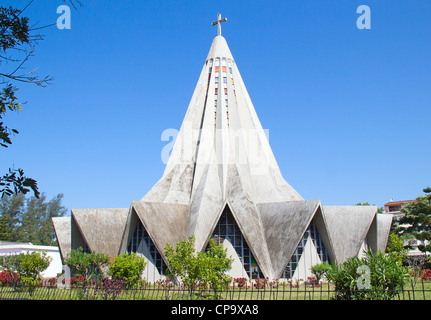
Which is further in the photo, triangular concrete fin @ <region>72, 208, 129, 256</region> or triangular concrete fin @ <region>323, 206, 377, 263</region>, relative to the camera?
triangular concrete fin @ <region>72, 208, 129, 256</region>

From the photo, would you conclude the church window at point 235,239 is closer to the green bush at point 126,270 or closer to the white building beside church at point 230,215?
the white building beside church at point 230,215

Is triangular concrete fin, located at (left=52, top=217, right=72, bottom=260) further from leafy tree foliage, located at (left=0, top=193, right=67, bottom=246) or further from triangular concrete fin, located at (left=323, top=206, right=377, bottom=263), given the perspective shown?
leafy tree foliage, located at (left=0, top=193, right=67, bottom=246)

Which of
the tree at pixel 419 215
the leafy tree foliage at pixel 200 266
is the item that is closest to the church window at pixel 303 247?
the leafy tree foliage at pixel 200 266

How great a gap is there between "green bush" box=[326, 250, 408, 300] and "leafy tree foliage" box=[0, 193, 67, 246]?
77.0 metres

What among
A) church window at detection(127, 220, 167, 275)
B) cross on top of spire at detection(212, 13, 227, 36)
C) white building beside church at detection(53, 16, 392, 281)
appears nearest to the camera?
white building beside church at detection(53, 16, 392, 281)

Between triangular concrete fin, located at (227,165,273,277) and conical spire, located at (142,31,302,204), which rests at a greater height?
conical spire, located at (142,31,302,204)

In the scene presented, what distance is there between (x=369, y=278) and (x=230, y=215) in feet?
55.1

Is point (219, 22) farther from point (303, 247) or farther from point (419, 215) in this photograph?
point (419, 215)

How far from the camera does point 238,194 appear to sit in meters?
32.7

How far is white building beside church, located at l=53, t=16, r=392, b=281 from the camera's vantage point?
30.2 m

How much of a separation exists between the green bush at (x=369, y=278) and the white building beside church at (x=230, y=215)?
1234 centimetres

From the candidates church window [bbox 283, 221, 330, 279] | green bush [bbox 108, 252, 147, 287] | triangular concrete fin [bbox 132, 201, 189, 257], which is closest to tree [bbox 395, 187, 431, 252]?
church window [bbox 283, 221, 330, 279]

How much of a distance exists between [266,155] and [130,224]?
1430 centimetres
